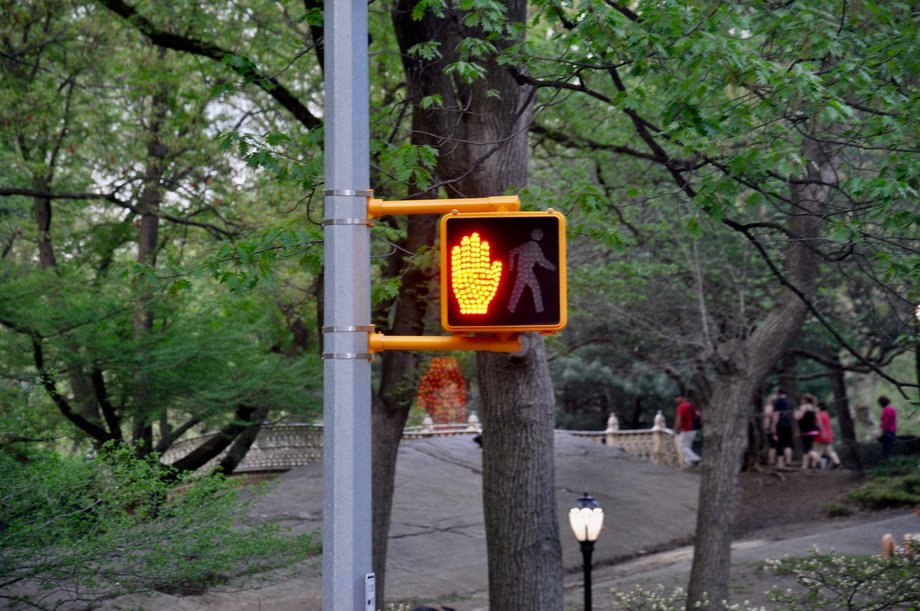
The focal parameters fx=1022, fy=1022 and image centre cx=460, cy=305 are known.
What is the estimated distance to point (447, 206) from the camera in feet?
15.1

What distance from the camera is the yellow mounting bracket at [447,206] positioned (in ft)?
14.7

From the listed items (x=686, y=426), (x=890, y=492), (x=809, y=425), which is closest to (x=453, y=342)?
(x=890, y=492)

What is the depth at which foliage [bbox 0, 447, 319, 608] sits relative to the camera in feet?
25.5

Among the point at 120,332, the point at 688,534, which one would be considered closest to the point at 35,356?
the point at 120,332

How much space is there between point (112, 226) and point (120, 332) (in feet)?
16.8

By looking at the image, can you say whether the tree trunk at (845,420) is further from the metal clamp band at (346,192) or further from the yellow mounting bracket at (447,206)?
the metal clamp band at (346,192)

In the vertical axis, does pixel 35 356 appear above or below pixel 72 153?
below

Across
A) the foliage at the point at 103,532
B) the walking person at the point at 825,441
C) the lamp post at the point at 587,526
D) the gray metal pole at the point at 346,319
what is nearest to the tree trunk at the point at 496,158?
the foliage at the point at 103,532

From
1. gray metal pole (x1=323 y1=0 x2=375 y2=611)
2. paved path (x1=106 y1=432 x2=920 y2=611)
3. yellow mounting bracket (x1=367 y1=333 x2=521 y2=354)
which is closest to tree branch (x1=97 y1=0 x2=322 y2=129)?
paved path (x1=106 y1=432 x2=920 y2=611)

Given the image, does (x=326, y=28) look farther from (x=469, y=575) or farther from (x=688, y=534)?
(x=688, y=534)

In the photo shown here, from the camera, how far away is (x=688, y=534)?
2384 cm

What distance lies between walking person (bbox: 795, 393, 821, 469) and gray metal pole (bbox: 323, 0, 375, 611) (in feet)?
84.9

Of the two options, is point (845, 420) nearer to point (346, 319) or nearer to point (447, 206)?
point (447, 206)

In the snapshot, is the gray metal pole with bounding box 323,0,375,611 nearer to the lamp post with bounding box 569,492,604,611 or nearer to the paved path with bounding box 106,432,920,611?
the paved path with bounding box 106,432,920,611
